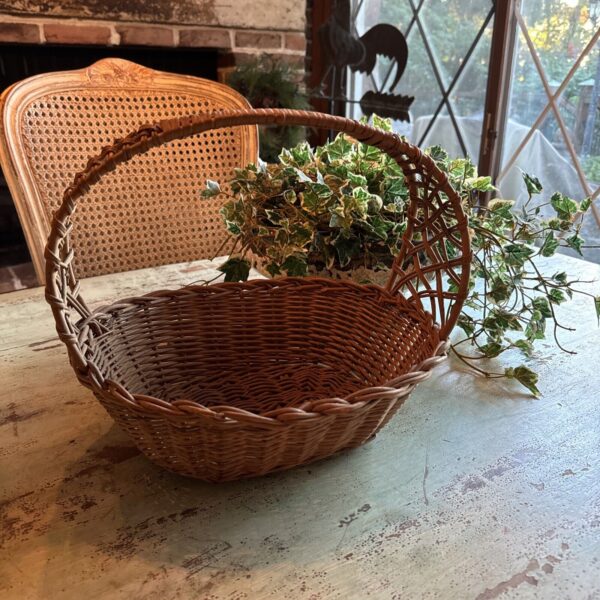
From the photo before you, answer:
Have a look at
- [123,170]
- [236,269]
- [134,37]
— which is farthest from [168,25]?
[236,269]

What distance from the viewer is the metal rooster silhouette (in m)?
1.87

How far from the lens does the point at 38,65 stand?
1983mm

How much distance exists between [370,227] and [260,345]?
0.69 ft

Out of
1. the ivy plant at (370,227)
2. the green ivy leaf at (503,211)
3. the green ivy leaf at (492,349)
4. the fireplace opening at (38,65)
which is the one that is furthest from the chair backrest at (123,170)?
the fireplace opening at (38,65)

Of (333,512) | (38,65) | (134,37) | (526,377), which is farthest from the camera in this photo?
(38,65)

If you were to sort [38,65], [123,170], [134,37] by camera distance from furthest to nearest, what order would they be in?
[38,65]
[134,37]
[123,170]

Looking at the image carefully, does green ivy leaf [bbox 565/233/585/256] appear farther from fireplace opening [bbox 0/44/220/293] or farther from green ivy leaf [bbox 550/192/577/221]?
fireplace opening [bbox 0/44/220/293]

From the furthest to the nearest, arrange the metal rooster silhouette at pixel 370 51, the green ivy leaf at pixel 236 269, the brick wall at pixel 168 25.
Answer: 1. the metal rooster silhouette at pixel 370 51
2. the brick wall at pixel 168 25
3. the green ivy leaf at pixel 236 269

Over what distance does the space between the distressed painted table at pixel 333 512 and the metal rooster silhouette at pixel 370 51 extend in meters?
1.32

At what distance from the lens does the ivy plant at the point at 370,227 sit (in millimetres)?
720

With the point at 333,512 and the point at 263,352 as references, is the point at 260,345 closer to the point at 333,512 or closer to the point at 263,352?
the point at 263,352

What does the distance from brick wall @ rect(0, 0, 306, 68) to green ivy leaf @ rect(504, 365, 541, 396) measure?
1.66 meters

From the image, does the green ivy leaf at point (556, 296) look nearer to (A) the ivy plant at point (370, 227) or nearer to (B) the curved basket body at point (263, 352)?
(A) the ivy plant at point (370, 227)

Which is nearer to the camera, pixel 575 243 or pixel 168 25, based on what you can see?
pixel 575 243
